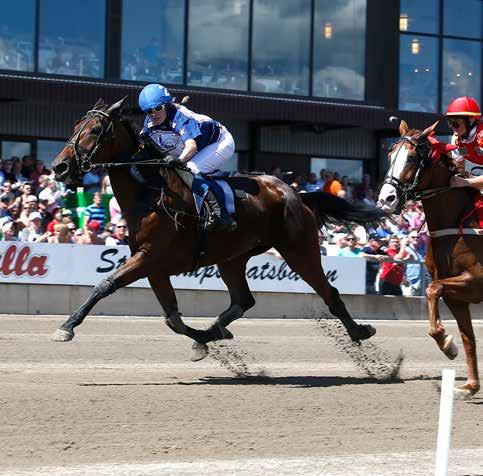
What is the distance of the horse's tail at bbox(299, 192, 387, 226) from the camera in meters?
11.5

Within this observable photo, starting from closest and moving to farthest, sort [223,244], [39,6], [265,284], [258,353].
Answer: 1. [223,244]
2. [258,353]
3. [265,284]
4. [39,6]

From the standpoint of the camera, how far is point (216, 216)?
10.1 meters

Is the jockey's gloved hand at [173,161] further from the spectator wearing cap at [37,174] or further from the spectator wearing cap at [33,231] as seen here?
the spectator wearing cap at [37,174]

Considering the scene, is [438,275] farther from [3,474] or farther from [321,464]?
[3,474]

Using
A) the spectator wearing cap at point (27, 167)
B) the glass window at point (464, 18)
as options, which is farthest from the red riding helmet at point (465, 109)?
the glass window at point (464, 18)

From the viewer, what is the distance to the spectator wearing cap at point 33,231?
17328 millimetres

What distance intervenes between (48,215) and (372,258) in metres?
5.55

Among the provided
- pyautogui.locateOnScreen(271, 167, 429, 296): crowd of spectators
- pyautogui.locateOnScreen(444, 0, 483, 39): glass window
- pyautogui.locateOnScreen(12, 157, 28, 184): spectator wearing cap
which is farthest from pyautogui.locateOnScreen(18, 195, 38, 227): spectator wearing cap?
pyautogui.locateOnScreen(444, 0, 483, 39): glass window

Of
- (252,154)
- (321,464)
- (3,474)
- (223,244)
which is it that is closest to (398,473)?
(321,464)

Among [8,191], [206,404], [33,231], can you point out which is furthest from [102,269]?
[206,404]

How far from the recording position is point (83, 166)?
384 inches

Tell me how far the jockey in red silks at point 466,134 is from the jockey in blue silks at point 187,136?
84.6 inches

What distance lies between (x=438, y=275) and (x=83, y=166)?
10.3 ft

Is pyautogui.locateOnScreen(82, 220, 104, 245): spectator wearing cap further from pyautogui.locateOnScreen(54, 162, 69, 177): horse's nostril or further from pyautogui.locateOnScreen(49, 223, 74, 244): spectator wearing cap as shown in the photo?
pyautogui.locateOnScreen(54, 162, 69, 177): horse's nostril
